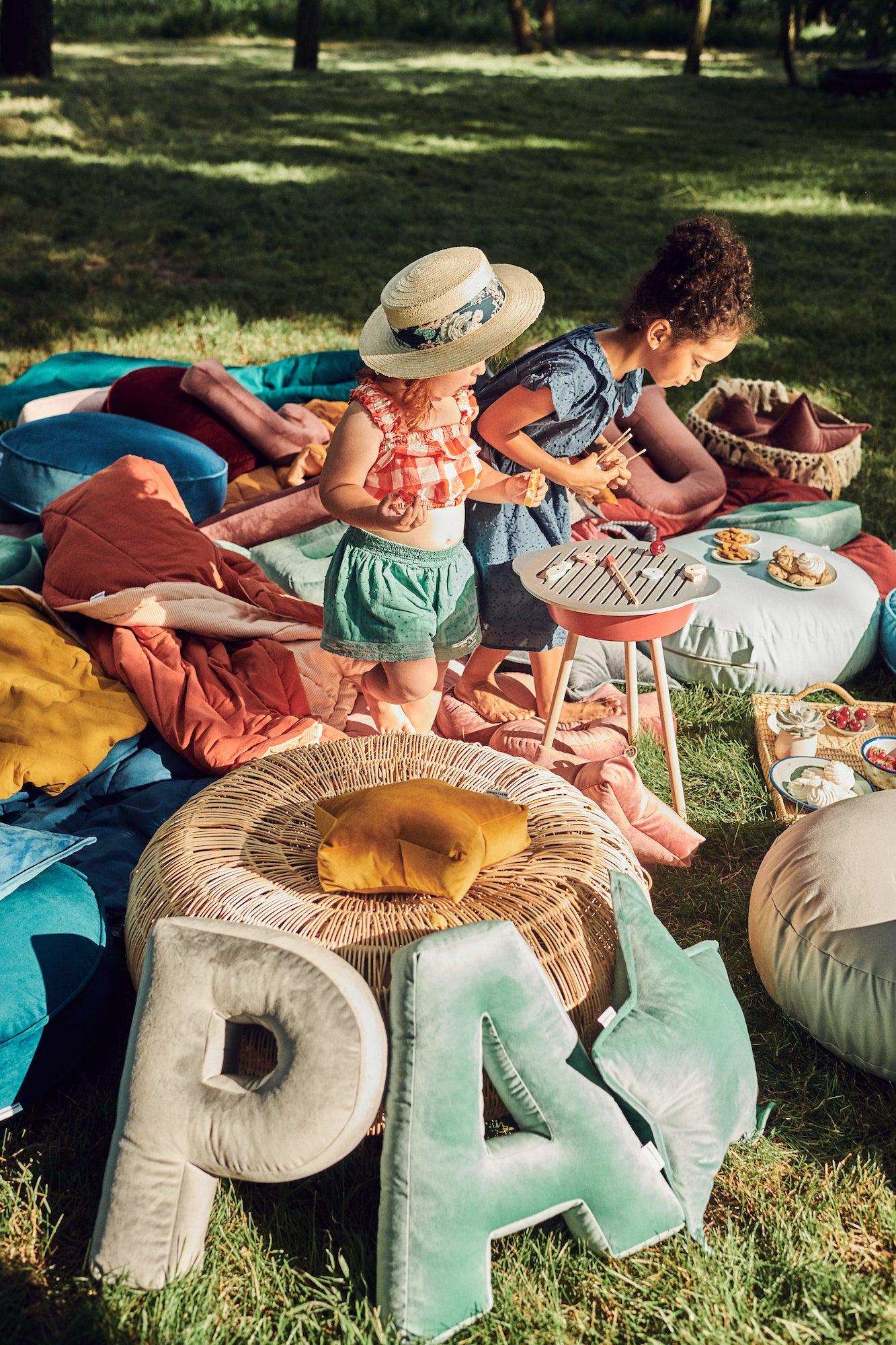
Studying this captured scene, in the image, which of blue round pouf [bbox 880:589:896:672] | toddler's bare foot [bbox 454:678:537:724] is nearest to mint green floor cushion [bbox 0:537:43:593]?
toddler's bare foot [bbox 454:678:537:724]

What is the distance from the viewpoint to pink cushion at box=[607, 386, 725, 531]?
4.93 metres

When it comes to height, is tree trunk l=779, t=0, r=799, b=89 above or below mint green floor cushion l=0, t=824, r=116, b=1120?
above

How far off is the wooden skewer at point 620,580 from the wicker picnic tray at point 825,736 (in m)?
0.92

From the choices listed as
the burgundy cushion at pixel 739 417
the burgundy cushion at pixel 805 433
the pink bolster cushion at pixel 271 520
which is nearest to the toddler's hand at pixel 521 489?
the pink bolster cushion at pixel 271 520

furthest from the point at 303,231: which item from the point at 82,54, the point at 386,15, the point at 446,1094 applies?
the point at 386,15

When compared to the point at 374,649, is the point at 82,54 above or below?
above

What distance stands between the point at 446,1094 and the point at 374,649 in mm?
1446

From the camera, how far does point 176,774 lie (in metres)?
3.50

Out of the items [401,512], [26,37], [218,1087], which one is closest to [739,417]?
[401,512]

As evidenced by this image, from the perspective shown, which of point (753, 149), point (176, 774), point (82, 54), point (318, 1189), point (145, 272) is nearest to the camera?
point (318, 1189)

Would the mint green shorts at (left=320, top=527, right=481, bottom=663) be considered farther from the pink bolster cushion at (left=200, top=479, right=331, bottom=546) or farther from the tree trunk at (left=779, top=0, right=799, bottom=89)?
the tree trunk at (left=779, top=0, right=799, bottom=89)

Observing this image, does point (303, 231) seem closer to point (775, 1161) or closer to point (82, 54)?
point (775, 1161)

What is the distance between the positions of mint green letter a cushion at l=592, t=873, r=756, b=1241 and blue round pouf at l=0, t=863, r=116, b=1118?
1.16 m

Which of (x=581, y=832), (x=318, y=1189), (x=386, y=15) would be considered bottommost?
(x=318, y=1189)
